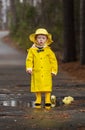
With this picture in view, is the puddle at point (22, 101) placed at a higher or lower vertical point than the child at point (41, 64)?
lower

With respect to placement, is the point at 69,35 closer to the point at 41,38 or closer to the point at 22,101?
the point at 22,101

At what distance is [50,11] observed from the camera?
116ft

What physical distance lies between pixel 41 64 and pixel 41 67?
6 centimetres

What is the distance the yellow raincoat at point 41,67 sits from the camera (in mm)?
10312

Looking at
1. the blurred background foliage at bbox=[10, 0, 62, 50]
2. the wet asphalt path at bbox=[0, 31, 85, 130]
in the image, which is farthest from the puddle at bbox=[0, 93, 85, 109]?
the blurred background foliage at bbox=[10, 0, 62, 50]

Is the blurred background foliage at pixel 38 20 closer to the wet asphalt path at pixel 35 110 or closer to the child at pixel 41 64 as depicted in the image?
the wet asphalt path at pixel 35 110

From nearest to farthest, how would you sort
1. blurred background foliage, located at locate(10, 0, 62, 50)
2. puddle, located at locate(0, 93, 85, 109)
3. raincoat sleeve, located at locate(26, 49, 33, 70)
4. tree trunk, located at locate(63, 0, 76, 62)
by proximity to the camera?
1. raincoat sleeve, located at locate(26, 49, 33, 70)
2. puddle, located at locate(0, 93, 85, 109)
3. tree trunk, located at locate(63, 0, 76, 62)
4. blurred background foliage, located at locate(10, 0, 62, 50)

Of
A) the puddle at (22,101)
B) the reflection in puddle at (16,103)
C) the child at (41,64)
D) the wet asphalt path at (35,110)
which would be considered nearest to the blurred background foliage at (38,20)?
the wet asphalt path at (35,110)

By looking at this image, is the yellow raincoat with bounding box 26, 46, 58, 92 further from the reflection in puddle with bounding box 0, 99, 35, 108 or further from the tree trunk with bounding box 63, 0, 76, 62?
the tree trunk with bounding box 63, 0, 76, 62

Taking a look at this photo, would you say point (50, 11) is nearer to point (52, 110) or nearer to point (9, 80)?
point (9, 80)

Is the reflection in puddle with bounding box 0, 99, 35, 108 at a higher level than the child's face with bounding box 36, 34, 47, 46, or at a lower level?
lower

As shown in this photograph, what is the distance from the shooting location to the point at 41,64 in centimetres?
1035

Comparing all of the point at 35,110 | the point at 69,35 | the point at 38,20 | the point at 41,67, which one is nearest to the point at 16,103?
the point at 41,67

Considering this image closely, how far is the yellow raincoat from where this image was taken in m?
10.3
